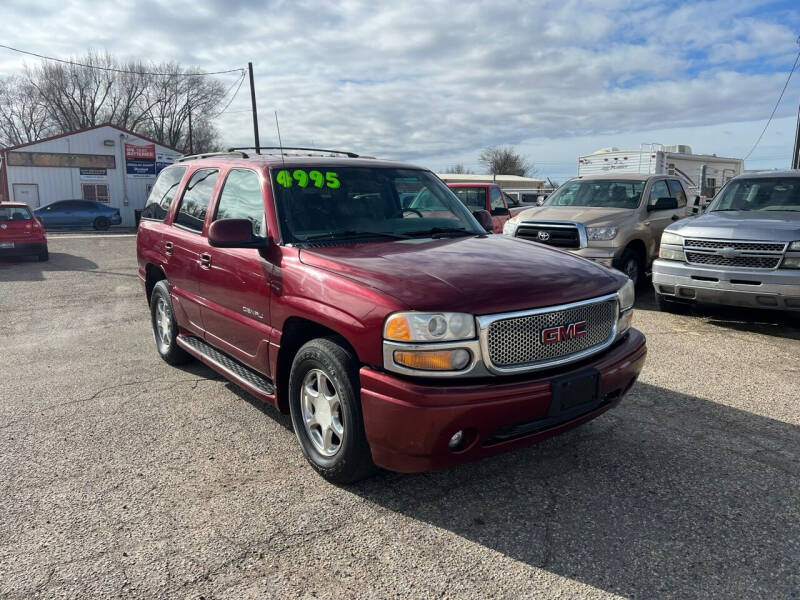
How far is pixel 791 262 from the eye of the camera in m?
6.27

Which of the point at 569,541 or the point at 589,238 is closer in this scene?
the point at 569,541

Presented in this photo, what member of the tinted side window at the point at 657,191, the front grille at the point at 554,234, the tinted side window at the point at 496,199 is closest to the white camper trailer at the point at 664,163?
the tinted side window at the point at 496,199

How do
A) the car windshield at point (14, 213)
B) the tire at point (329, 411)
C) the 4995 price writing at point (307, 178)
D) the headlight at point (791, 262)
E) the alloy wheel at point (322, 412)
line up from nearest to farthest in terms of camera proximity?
1. the tire at point (329, 411)
2. the alloy wheel at point (322, 412)
3. the 4995 price writing at point (307, 178)
4. the headlight at point (791, 262)
5. the car windshield at point (14, 213)

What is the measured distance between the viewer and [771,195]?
7676 millimetres

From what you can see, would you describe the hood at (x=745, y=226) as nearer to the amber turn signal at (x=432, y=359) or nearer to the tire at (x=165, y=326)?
the amber turn signal at (x=432, y=359)

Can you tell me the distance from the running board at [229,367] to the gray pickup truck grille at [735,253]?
5.38 meters

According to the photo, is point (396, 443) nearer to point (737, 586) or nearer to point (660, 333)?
point (737, 586)

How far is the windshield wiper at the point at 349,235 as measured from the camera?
3.70 m

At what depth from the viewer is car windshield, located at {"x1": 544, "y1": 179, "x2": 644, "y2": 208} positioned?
30.9ft

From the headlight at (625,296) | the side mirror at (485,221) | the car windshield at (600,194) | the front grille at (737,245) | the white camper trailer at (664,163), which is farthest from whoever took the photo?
the white camper trailer at (664,163)

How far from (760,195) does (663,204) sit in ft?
4.75

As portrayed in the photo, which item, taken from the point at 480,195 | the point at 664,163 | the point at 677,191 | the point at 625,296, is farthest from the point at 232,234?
the point at 664,163

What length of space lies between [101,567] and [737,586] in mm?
2706

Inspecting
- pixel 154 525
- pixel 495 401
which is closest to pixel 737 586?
pixel 495 401
